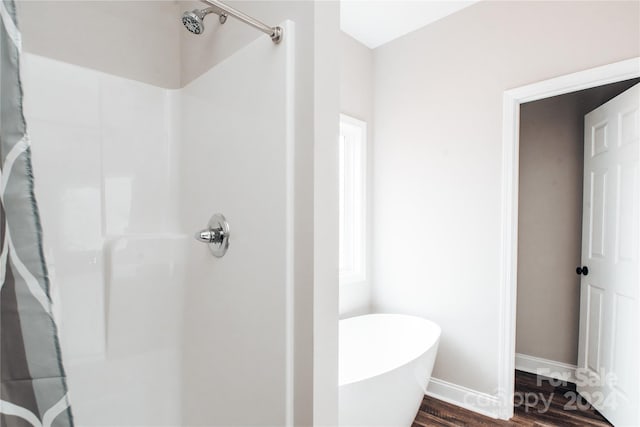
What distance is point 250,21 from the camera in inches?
34.6

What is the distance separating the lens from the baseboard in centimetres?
225

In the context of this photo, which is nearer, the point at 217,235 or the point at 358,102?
the point at 217,235

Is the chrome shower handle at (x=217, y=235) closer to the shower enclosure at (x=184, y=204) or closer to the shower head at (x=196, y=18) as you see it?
the shower enclosure at (x=184, y=204)

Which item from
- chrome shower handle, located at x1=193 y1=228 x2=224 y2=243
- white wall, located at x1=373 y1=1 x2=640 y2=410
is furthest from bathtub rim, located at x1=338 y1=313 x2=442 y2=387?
chrome shower handle, located at x1=193 y1=228 x2=224 y2=243

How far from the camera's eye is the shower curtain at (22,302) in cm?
49

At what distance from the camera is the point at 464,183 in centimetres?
241

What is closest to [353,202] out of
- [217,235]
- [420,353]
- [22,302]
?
[420,353]

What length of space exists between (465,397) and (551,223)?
1541mm

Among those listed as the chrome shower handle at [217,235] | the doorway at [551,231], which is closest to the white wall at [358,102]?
the doorway at [551,231]

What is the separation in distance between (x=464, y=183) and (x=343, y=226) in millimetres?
954

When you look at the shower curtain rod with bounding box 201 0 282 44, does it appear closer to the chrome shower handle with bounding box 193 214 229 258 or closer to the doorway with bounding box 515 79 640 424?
the chrome shower handle with bounding box 193 214 229 258

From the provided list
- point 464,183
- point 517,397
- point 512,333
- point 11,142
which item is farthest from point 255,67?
point 517,397

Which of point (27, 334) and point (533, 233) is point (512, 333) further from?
point (27, 334)

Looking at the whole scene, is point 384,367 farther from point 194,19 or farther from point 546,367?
point 194,19
